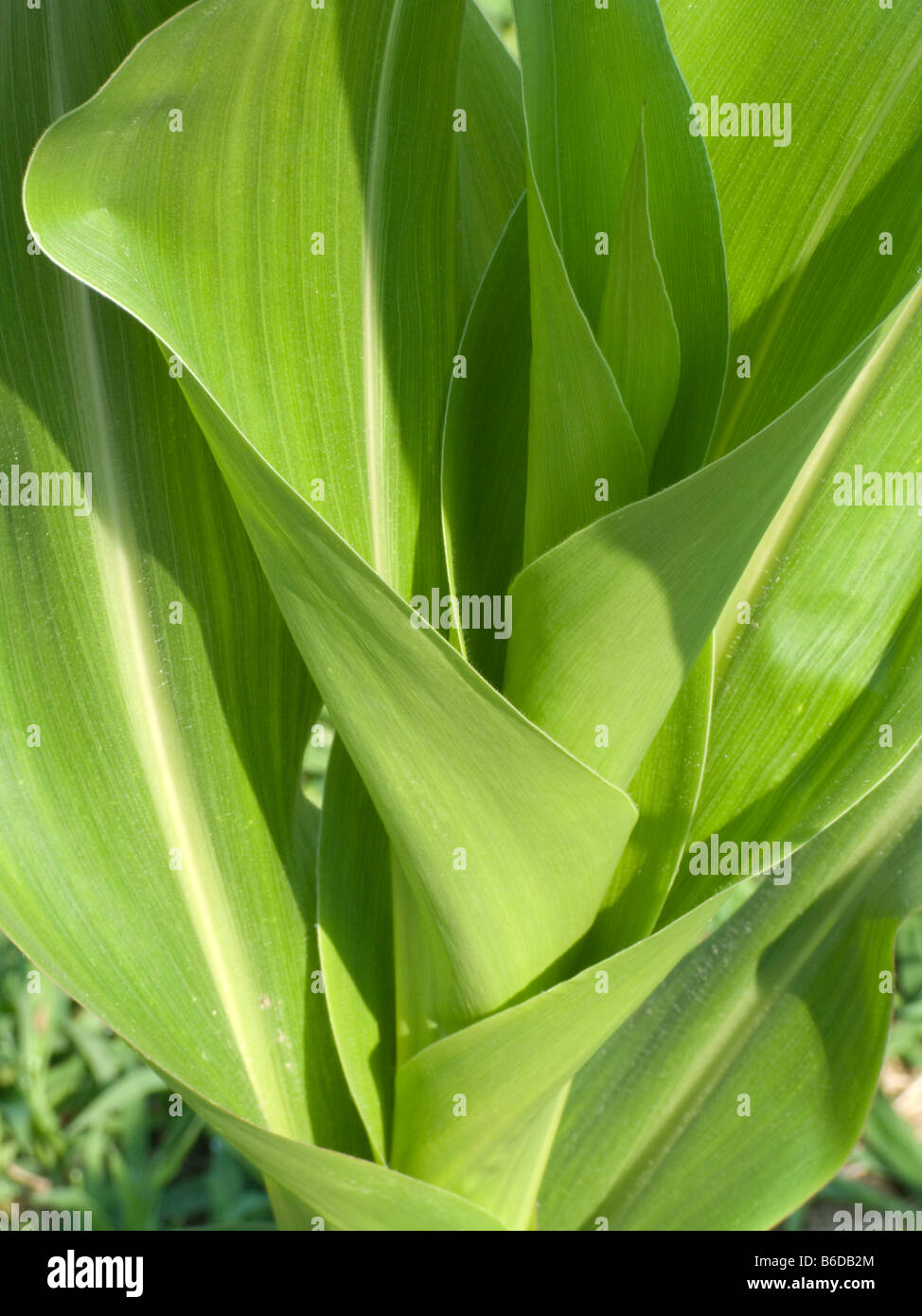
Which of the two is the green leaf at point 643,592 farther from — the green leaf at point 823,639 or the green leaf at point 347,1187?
the green leaf at point 347,1187

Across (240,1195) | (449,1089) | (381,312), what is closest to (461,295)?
(381,312)

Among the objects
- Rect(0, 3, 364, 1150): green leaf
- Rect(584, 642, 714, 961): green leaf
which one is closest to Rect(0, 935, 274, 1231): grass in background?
Rect(0, 3, 364, 1150): green leaf

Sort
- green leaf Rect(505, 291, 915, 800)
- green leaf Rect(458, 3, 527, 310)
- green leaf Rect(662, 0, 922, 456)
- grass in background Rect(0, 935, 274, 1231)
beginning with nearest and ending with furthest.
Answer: green leaf Rect(505, 291, 915, 800) < green leaf Rect(662, 0, 922, 456) < green leaf Rect(458, 3, 527, 310) < grass in background Rect(0, 935, 274, 1231)

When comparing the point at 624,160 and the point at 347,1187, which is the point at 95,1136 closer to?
the point at 347,1187

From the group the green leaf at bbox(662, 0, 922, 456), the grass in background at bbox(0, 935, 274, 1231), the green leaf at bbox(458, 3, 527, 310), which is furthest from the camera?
the grass in background at bbox(0, 935, 274, 1231)

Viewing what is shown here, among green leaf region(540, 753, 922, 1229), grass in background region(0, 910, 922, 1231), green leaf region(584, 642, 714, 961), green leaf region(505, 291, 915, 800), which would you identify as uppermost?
green leaf region(505, 291, 915, 800)

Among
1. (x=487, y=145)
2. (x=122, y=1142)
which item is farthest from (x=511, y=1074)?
(x=122, y=1142)

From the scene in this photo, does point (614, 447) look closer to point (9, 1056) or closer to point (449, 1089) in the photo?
point (449, 1089)

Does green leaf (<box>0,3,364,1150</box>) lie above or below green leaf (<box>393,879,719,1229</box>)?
above

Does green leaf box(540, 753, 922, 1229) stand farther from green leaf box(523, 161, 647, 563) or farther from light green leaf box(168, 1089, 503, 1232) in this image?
green leaf box(523, 161, 647, 563)
